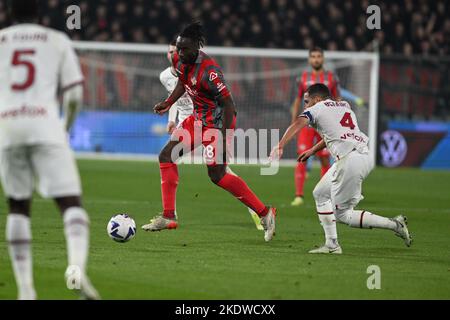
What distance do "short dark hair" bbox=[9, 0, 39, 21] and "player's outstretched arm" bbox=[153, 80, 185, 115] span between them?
14.5 ft

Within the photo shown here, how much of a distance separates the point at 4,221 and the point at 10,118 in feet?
18.9

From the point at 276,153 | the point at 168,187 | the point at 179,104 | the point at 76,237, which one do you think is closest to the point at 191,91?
the point at 168,187

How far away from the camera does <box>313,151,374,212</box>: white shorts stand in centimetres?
999

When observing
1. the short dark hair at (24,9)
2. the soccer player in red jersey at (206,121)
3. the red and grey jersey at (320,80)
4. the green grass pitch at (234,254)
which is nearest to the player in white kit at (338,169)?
the green grass pitch at (234,254)

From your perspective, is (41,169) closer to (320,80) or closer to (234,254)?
(234,254)

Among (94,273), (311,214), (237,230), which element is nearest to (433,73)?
(311,214)

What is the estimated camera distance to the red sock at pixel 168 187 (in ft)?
38.0

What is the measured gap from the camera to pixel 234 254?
980 cm

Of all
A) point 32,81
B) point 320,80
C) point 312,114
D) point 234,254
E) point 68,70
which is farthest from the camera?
point 320,80

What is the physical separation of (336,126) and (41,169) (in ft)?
13.4

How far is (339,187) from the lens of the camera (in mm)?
10000

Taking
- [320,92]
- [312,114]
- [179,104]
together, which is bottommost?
[312,114]

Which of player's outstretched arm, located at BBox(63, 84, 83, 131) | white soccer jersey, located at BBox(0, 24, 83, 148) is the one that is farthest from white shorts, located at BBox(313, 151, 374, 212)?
A: white soccer jersey, located at BBox(0, 24, 83, 148)

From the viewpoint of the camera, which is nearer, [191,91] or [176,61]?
[191,91]
